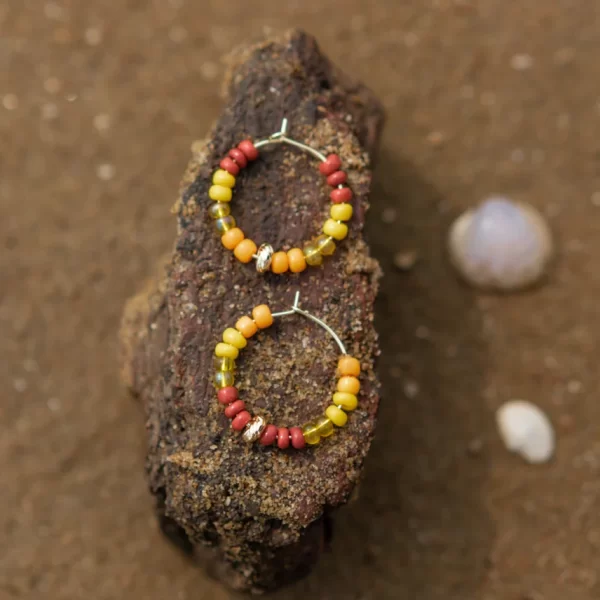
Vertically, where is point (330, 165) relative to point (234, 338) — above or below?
above

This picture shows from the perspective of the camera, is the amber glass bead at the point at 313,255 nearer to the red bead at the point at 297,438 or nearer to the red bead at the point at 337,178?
the red bead at the point at 337,178

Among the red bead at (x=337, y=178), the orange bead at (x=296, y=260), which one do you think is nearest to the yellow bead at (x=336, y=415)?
the orange bead at (x=296, y=260)

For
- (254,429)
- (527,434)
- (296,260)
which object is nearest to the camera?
(254,429)

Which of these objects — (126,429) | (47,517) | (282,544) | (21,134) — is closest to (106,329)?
(126,429)

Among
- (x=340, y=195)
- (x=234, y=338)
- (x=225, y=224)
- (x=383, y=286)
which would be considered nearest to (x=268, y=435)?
(x=234, y=338)

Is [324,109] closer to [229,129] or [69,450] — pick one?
[229,129]

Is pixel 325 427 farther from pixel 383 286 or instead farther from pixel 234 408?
pixel 383 286
